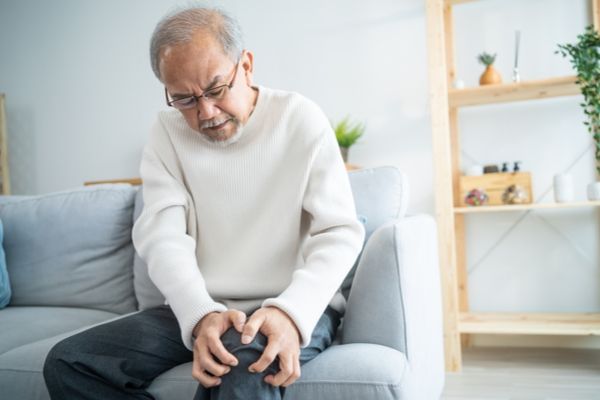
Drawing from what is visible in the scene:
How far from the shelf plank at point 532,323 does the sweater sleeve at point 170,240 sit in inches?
54.7

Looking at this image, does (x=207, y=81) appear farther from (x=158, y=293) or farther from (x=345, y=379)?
(x=158, y=293)

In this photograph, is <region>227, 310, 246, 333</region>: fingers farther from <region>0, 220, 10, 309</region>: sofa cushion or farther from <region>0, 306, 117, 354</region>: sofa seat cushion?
<region>0, 220, 10, 309</region>: sofa cushion

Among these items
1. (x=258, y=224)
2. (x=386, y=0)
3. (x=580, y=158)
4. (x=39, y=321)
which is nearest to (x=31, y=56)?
(x=386, y=0)

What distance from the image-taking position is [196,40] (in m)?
1.08

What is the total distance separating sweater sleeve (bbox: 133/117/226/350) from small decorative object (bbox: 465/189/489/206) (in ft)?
4.73

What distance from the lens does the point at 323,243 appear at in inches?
42.5

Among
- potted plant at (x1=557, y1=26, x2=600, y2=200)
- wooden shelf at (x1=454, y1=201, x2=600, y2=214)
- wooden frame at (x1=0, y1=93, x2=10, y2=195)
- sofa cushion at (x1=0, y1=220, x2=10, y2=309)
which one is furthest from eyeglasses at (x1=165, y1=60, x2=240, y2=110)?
wooden frame at (x1=0, y1=93, x2=10, y2=195)

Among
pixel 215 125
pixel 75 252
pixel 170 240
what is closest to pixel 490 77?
pixel 215 125

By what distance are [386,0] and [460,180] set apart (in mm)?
1010

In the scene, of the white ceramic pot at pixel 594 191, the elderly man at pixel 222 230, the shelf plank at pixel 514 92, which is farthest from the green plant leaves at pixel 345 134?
the elderly man at pixel 222 230

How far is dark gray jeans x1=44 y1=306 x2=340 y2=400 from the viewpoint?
39.8 inches

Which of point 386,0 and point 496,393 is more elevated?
point 386,0

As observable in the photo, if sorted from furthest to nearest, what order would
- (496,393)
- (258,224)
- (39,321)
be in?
(496,393)
(39,321)
(258,224)

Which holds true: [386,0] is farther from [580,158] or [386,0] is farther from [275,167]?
[275,167]
